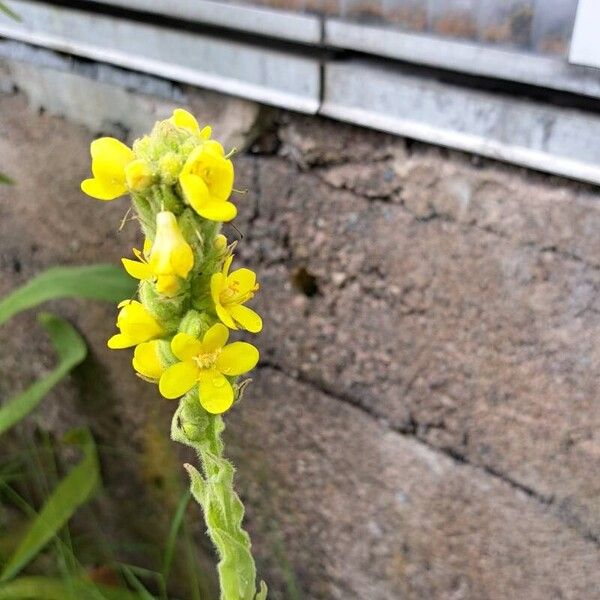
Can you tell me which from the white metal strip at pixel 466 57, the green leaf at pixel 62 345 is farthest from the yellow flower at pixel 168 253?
the green leaf at pixel 62 345

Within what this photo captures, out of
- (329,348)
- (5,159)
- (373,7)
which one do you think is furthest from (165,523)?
(373,7)

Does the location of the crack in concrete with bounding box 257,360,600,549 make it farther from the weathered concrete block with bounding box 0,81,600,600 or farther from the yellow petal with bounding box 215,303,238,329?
the yellow petal with bounding box 215,303,238,329

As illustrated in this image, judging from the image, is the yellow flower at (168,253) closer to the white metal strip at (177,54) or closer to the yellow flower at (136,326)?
the yellow flower at (136,326)

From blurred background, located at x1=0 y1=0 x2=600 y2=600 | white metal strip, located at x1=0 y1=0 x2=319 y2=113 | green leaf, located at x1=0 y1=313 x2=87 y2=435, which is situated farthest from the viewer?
green leaf, located at x1=0 y1=313 x2=87 y2=435

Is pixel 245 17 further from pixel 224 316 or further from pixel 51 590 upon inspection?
pixel 51 590

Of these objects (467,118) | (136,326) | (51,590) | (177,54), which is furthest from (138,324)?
(51,590)

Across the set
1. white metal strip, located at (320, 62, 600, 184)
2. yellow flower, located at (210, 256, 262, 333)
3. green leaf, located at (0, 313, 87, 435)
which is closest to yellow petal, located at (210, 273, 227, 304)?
yellow flower, located at (210, 256, 262, 333)
